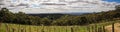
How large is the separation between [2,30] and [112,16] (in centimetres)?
1603

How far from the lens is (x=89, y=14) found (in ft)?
114

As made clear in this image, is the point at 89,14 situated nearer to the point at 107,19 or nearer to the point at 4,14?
the point at 107,19

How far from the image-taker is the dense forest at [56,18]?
32.6 meters

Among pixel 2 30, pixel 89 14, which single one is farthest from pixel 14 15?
pixel 2 30

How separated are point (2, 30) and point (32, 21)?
47.1 feet

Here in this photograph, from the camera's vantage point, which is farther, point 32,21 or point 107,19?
point 32,21

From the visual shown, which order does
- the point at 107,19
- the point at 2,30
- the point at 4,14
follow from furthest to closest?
the point at 4,14 → the point at 107,19 → the point at 2,30

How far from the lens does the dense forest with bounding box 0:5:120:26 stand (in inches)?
1284

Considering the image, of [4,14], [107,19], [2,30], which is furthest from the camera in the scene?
[4,14]

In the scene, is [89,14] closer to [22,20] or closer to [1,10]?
[22,20]

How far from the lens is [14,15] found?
35094 millimetres

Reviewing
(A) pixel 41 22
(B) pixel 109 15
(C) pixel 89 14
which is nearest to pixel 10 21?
(A) pixel 41 22

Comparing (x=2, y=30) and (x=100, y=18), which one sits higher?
(x=2, y=30)

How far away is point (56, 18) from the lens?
34.9 metres
